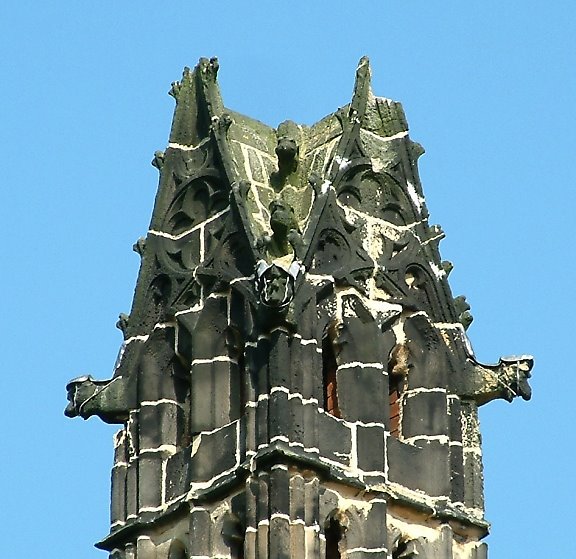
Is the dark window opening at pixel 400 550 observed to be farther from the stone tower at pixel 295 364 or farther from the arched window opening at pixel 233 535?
the arched window opening at pixel 233 535

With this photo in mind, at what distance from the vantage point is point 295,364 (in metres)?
41.9

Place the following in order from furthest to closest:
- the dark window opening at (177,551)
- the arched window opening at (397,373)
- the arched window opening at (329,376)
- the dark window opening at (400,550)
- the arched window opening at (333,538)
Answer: the arched window opening at (397,373) → the arched window opening at (329,376) → the dark window opening at (177,551) → the dark window opening at (400,550) → the arched window opening at (333,538)

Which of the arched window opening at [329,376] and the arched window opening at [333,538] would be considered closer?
the arched window opening at [333,538]

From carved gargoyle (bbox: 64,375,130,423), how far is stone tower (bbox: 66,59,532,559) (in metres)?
0.02

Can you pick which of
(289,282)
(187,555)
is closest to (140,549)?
(187,555)

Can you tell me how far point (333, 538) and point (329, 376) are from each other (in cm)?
214

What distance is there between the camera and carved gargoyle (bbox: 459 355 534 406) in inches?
1708

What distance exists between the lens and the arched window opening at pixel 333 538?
41.4 metres

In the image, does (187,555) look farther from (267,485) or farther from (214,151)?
(214,151)

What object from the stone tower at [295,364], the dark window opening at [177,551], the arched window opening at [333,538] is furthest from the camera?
the dark window opening at [177,551]

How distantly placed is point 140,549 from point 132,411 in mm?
1926

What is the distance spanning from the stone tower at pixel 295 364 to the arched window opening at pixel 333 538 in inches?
0.8

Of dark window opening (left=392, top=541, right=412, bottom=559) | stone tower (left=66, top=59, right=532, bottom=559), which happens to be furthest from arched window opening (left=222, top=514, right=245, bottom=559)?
dark window opening (left=392, top=541, right=412, bottom=559)

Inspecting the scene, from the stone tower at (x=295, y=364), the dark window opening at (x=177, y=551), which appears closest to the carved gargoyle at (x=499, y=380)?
the stone tower at (x=295, y=364)
